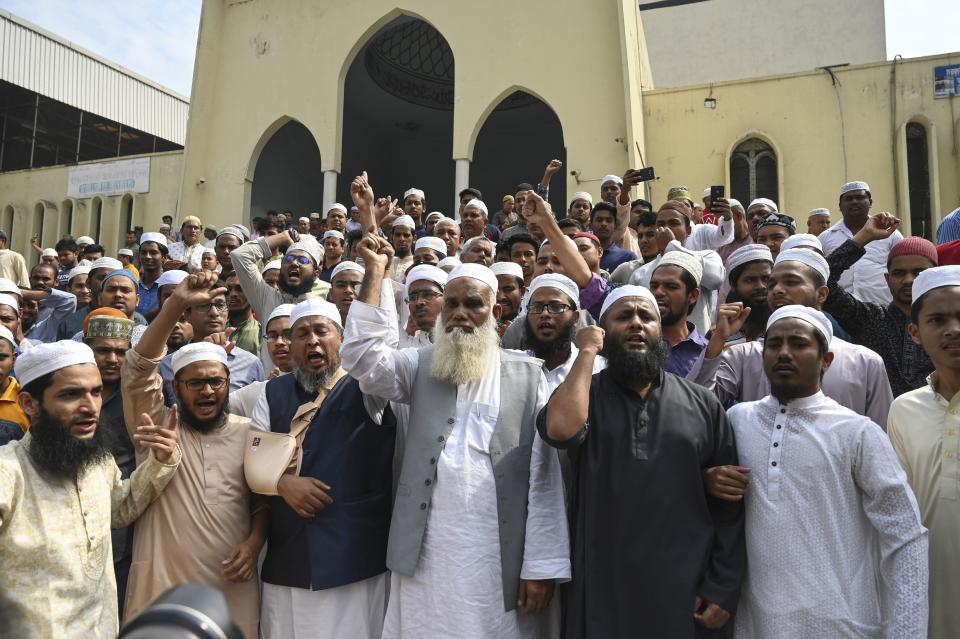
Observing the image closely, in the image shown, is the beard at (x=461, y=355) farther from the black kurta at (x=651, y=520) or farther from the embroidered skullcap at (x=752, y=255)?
the embroidered skullcap at (x=752, y=255)

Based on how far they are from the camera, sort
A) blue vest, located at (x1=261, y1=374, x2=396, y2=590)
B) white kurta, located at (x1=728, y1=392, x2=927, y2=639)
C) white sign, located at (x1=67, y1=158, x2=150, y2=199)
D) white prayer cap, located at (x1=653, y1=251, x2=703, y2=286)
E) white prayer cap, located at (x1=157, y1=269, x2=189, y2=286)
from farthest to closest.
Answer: white sign, located at (x1=67, y1=158, x2=150, y2=199)
white prayer cap, located at (x1=157, y1=269, x2=189, y2=286)
white prayer cap, located at (x1=653, y1=251, x2=703, y2=286)
blue vest, located at (x1=261, y1=374, x2=396, y2=590)
white kurta, located at (x1=728, y1=392, x2=927, y2=639)

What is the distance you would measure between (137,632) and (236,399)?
9.61 ft

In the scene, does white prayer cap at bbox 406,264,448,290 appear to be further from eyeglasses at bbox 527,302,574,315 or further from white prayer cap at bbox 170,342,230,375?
white prayer cap at bbox 170,342,230,375

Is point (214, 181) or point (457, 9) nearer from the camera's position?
point (457, 9)

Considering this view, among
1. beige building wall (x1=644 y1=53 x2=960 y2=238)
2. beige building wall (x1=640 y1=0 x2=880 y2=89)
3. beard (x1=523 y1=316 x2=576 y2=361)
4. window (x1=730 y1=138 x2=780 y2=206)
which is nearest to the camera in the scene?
beard (x1=523 y1=316 x2=576 y2=361)

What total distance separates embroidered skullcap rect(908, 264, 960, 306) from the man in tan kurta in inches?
20.0

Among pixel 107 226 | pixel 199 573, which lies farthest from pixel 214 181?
pixel 199 573

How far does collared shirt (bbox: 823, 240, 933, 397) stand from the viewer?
132 inches

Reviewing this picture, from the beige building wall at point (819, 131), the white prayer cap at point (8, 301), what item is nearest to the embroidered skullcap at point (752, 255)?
the white prayer cap at point (8, 301)

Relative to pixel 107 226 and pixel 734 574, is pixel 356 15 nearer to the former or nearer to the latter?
pixel 107 226

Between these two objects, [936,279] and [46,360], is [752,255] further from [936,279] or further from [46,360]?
[46,360]

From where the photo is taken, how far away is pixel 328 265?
707cm

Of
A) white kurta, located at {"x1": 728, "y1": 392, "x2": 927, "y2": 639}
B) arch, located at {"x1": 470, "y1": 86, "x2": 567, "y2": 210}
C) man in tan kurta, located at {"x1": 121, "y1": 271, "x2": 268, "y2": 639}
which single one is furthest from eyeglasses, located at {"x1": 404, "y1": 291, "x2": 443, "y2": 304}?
arch, located at {"x1": 470, "y1": 86, "x2": 567, "y2": 210}

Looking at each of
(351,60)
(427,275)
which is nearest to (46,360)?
(427,275)
